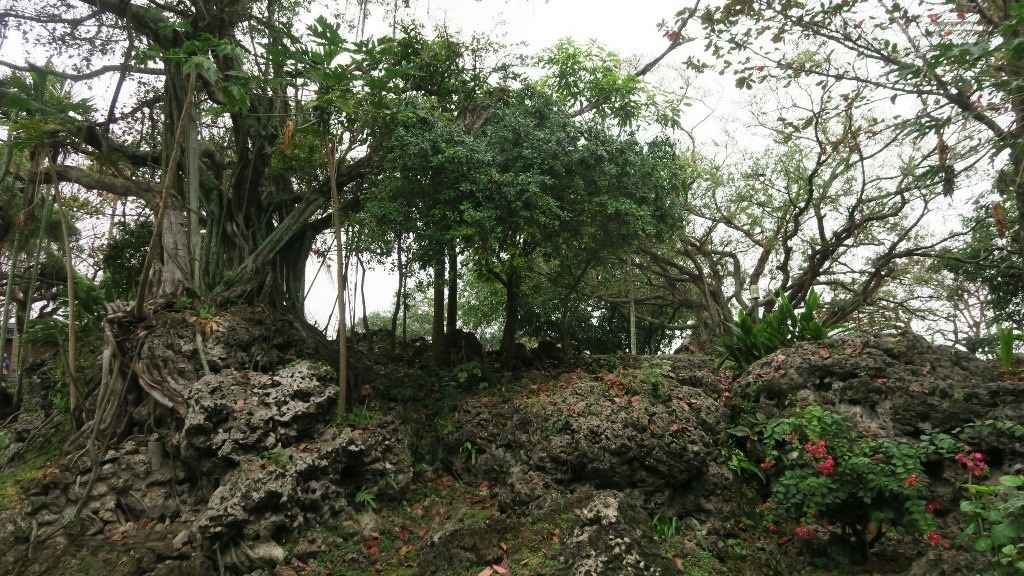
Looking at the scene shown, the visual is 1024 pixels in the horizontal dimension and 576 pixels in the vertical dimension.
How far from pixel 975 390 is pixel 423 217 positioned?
18.4ft

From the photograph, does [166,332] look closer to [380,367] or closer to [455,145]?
[380,367]

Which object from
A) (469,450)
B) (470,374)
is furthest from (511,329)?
(469,450)

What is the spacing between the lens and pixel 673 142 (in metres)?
8.98

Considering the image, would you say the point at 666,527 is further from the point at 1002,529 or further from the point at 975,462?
the point at 1002,529

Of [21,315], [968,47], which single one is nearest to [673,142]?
[968,47]

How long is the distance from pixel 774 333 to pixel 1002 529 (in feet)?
14.5

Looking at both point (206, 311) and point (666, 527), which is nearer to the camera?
point (666, 527)

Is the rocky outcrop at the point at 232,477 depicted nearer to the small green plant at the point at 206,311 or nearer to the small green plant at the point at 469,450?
the small green plant at the point at 469,450

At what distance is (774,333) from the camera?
25.8ft

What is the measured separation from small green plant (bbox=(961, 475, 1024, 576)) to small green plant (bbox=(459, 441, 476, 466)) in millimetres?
4430

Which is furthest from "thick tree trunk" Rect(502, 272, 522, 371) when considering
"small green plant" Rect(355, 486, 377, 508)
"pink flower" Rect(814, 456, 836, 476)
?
"pink flower" Rect(814, 456, 836, 476)

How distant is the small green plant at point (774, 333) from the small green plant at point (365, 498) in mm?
4466

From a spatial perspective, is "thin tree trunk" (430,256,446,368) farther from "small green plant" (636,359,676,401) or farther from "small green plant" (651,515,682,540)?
"small green plant" (651,515,682,540)

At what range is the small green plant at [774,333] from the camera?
7691 mm
